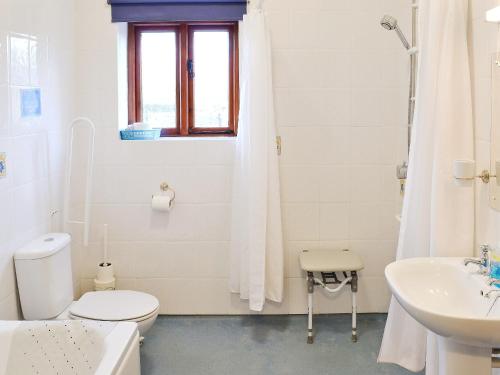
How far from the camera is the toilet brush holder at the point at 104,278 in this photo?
3566mm

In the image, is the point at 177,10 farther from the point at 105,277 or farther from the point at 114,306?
the point at 114,306

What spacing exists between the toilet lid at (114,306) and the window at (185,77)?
3.98 ft

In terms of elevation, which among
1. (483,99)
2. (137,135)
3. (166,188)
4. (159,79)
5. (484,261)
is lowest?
(484,261)

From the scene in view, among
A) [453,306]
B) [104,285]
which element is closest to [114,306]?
[104,285]

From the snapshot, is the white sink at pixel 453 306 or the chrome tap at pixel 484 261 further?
the chrome tap at pixel 484 261

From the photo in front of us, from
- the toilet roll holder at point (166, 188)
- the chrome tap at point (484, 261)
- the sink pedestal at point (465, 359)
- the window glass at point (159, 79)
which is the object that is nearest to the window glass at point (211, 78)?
the window glass at point (159, 79)

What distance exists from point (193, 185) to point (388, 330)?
147 cm

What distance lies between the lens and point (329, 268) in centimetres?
335

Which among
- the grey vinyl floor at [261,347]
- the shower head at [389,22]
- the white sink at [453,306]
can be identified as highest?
the shower head at [389,22]

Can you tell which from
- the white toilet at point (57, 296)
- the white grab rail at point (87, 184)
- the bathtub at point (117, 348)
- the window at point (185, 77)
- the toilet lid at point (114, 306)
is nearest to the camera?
the bathtub at point (117, 348)

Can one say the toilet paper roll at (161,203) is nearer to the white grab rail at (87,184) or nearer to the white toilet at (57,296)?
the white grab rail at (87,184)

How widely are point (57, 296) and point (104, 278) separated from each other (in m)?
0.66

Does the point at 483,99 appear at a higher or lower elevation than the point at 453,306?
higher

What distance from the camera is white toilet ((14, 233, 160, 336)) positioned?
2793 mm
